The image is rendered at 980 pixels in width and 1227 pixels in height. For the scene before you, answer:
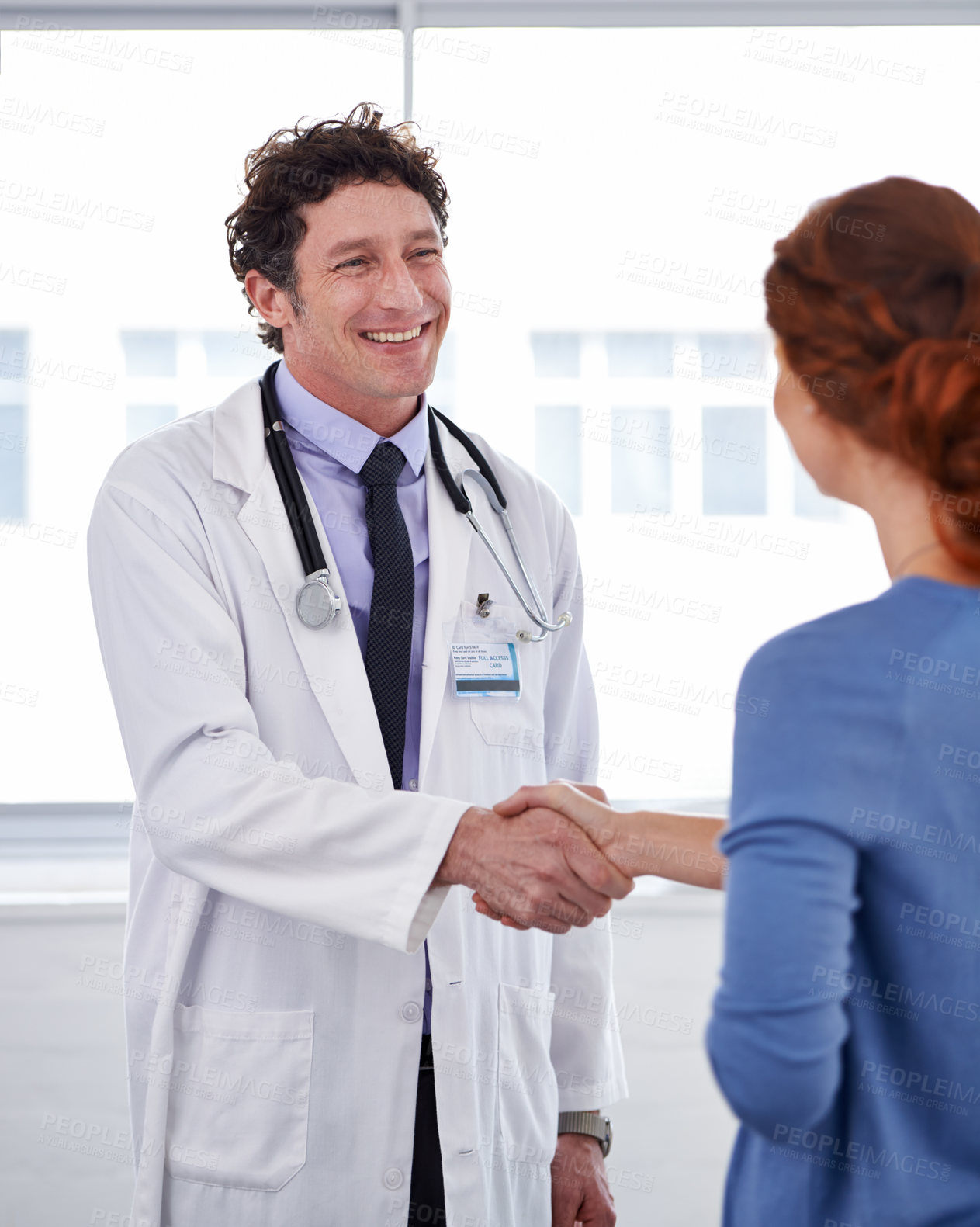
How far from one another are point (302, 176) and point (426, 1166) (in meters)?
1.39

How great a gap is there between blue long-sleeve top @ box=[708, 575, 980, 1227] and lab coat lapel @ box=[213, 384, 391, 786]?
72 centimetres

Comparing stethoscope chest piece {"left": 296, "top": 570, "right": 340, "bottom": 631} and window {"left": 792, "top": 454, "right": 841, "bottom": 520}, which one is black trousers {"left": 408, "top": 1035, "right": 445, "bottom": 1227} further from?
window {"left": 792, "top": 454, "right": 841, "bottom": 520}

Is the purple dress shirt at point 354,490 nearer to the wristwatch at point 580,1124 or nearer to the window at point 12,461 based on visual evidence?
the wristwatch at point 580,1124

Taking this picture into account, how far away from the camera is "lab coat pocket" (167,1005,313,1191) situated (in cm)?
129

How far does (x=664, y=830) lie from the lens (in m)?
1.28

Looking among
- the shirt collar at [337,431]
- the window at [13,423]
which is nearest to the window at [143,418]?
the window at [13,423]

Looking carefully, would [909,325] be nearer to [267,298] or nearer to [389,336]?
[389,336]

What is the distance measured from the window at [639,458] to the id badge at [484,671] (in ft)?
3.53

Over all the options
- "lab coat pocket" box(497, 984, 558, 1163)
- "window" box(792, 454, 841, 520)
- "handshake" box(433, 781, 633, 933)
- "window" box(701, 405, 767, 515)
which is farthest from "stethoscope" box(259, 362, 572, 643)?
"window" box(792, 454, 841, 520)

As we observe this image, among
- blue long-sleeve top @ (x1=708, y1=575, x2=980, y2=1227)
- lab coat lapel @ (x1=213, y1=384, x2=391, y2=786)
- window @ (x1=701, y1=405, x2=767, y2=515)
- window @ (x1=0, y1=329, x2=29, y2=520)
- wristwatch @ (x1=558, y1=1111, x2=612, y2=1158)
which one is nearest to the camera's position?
blue long-sleeve top @ (x1=708, y1=575, x2=980, y2=1227)

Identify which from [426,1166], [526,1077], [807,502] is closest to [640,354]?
[807,502]

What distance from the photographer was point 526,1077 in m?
1.46

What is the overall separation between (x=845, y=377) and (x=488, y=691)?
2.64 ft

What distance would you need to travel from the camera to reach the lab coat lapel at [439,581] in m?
1.41
